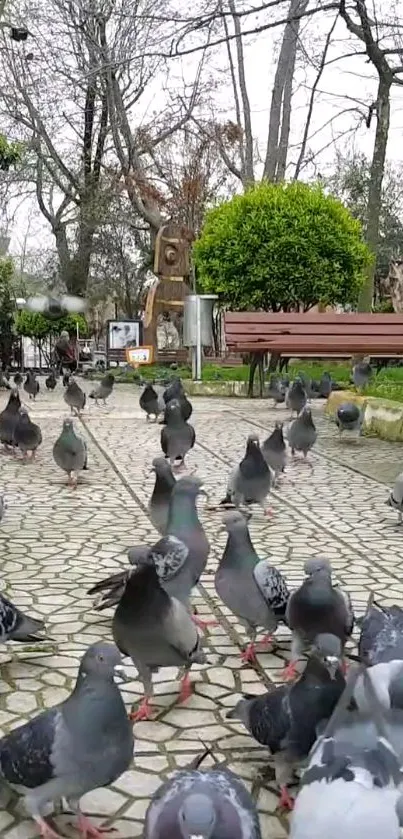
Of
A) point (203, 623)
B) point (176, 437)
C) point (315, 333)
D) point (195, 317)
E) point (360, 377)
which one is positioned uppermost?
point (195, 317)

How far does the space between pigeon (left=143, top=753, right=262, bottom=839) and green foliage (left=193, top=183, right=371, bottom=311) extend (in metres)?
15.0

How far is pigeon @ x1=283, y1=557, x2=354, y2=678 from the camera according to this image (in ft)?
10.4

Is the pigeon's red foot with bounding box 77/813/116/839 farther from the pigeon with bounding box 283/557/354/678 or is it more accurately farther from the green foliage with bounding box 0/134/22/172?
the green foliage with bounding box 0/134/22/172

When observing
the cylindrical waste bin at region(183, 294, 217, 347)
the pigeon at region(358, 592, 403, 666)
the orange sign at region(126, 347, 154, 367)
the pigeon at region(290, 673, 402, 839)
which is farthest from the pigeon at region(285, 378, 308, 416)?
the orange sign at region(126, 347, 154, 367)

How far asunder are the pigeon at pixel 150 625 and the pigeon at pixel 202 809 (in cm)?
101

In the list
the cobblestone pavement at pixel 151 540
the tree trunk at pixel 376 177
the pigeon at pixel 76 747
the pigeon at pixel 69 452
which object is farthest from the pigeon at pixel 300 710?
the tree trunk at pixel 376 177

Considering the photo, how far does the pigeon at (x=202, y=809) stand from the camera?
1.75 metres

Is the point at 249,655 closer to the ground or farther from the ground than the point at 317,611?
closer to the ground

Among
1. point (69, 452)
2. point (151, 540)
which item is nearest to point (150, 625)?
point (151, 540)

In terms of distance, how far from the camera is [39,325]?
29328 mm

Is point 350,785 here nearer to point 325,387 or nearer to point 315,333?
point 315,333

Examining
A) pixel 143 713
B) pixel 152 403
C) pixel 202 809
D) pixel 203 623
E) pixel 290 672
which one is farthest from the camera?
pixel 152 403

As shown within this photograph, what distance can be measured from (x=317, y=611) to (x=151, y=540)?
2.51 metres

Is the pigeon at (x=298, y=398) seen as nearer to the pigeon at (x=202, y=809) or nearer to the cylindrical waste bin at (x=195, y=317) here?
the cylindrical waste bin at (x=195, y=317)
